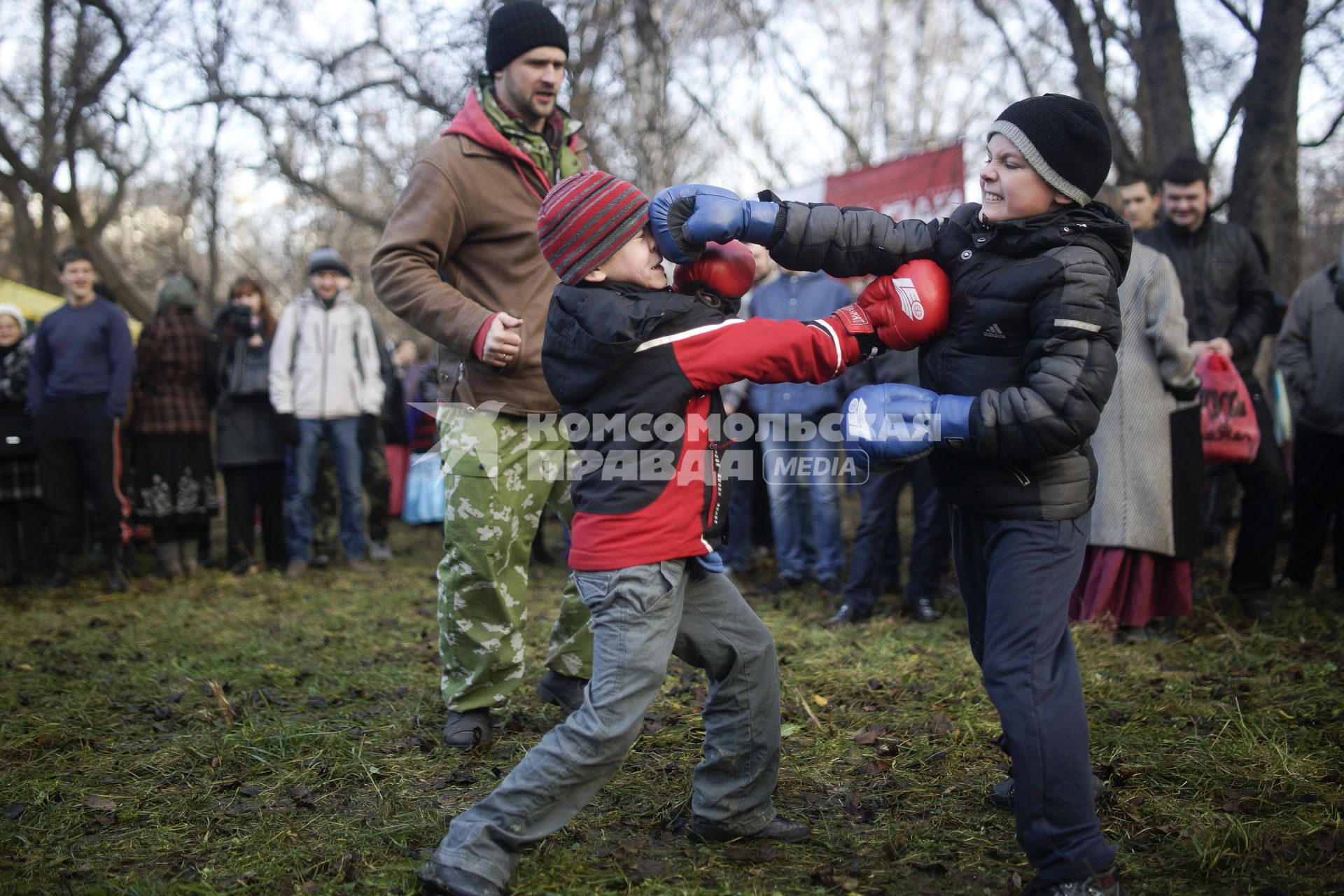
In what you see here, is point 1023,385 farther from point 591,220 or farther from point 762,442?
point 762,442

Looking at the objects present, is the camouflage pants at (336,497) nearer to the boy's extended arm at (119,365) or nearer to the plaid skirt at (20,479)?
the boy's extended arm at (119,365)

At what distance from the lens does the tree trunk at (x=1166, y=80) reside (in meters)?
8.45

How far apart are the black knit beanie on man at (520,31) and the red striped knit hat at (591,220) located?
53.8 inches

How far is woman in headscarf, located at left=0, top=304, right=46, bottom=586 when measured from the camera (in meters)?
8.39

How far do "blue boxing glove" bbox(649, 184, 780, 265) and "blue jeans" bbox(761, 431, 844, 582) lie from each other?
4198 millimetres

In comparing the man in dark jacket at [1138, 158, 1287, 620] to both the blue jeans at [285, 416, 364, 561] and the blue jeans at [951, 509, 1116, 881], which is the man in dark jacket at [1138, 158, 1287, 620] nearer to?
the blue jeans at [951, 509, 1116, 881]

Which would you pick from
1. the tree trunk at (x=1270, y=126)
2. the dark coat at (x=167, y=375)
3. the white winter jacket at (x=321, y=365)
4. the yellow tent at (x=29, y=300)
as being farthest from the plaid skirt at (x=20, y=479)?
the tree trunk at (x=1270, y=126)

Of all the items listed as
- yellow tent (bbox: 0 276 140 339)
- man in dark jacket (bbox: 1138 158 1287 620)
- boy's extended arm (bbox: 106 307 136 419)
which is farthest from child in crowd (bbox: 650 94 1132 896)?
yellow tent (bbox: 0 276 140 339)

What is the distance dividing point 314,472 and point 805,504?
422 cm

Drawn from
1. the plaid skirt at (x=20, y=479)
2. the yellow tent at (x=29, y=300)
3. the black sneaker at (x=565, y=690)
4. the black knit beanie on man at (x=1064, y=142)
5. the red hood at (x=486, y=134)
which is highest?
the yellow tent at (x=29, y=300)

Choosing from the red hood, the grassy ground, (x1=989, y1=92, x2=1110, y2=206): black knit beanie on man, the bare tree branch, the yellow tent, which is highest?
the bare tree branch

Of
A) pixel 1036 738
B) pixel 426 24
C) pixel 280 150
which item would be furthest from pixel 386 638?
pixel 280 150

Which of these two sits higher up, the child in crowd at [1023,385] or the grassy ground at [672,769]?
the child in crowd at [1023,385]

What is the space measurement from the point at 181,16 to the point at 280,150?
7.74 feet
